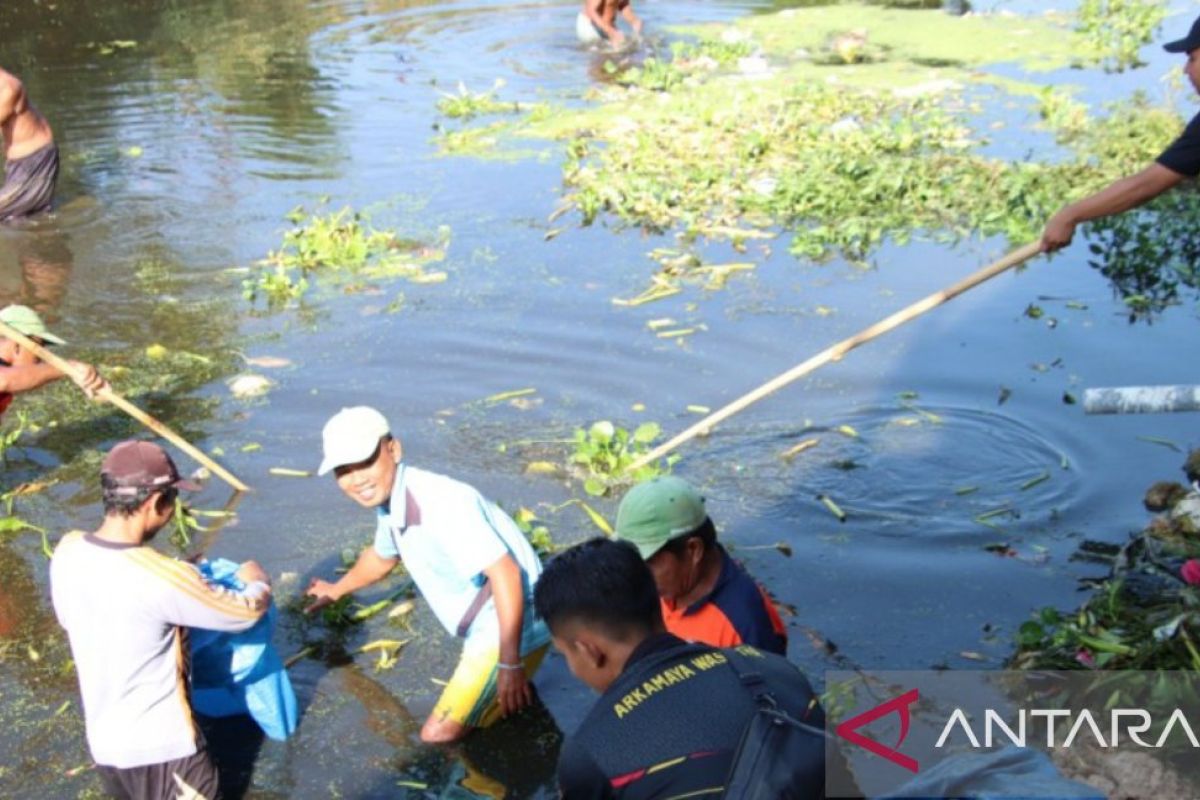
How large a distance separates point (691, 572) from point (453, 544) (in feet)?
3.16

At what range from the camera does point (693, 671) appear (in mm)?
2557

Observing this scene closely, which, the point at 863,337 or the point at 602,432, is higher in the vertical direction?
the point at 863,337

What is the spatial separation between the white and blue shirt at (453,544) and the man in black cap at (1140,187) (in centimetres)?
262

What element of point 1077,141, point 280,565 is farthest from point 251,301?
point 1077,141

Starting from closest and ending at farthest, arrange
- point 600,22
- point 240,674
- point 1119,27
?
point 240,674 → point 1119,27 → point 600,22

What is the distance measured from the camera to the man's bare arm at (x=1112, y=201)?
5.46 metres

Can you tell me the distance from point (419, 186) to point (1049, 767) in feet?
31.6

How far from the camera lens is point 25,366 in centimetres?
605

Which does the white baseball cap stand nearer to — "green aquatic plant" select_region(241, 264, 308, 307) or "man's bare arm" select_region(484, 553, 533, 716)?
"man's bare arm" select_region(484, 553, 533, 716)

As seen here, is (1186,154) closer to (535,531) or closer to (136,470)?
(535,531)

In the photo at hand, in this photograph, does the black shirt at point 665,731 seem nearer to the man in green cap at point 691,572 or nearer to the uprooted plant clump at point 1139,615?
the man in green cap at point 691,572

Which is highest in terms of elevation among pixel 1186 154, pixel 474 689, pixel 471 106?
pixel 1186 154

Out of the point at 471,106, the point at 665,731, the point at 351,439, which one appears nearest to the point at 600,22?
the point at 471,106

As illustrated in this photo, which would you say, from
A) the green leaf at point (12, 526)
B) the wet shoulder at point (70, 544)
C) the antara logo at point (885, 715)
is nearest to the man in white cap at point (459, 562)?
the wet shoulder at point (70, 544)
